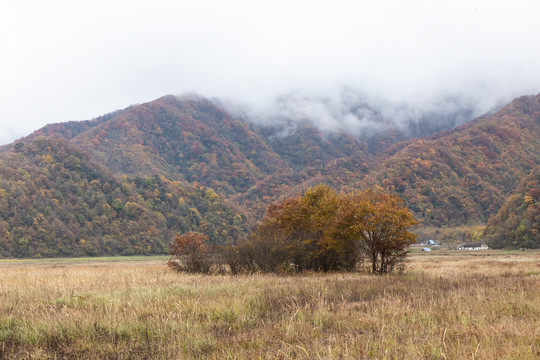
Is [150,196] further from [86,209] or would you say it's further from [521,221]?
[521,221]

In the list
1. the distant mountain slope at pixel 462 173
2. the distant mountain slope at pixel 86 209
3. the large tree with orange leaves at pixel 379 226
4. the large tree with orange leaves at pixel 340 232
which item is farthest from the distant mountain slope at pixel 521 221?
the distant mountain slope at pixel 86 209

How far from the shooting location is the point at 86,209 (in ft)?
404

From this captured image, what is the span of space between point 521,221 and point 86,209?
118 meters

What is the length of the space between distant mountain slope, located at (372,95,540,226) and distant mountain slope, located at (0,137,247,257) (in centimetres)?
6928

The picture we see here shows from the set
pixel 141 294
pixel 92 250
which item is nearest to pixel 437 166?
pixel 92 250

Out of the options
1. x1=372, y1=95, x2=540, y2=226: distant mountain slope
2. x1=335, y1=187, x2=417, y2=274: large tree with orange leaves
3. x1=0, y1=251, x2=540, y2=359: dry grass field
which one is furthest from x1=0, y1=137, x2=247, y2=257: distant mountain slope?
x1=0, y1=251, x2=540, y2=359: dry grass field

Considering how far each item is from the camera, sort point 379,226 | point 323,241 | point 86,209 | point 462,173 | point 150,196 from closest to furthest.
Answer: point 379,226 → point 323,241 → point 86,209 → point 150,196 → point 462,173

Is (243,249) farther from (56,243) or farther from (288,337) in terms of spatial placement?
(56,243)

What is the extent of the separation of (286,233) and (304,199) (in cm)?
386

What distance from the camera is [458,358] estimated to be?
512cm

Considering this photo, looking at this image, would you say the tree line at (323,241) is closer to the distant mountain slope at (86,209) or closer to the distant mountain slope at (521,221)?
the distant mountain slope at (521,221)

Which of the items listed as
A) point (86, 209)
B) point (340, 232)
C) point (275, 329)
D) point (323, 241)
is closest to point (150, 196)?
point (86, 209)

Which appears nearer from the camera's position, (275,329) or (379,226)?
(275,329)

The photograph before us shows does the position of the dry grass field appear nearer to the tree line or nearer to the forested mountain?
the tree line
